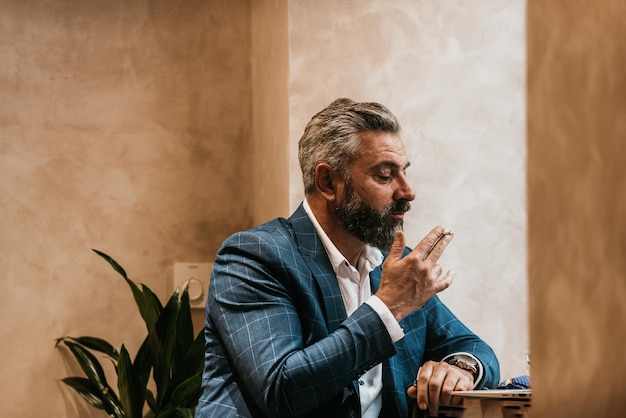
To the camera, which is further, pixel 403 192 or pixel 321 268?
pixel 403 192

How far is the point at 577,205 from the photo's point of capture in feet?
1.09

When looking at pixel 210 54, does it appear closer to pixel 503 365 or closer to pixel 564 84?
pixel 503 365

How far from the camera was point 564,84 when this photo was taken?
13.6 inches

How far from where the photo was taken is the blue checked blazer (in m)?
1.54

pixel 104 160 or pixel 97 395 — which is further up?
pixel 104 160

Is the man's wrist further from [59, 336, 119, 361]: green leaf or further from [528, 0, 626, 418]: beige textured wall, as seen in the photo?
[528, 0, 626, 418]: beige textured wall

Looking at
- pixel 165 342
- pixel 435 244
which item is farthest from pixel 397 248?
pixel 165 342

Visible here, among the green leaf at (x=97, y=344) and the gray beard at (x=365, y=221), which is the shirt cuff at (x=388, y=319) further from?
the green leaf at (x=97, y=344)

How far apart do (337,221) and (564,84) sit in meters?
1.54

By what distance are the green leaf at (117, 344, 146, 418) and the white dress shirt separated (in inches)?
35.0

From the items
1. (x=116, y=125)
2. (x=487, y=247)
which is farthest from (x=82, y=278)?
(x=487, y=247)

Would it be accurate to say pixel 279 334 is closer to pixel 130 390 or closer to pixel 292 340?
pixel 292 340

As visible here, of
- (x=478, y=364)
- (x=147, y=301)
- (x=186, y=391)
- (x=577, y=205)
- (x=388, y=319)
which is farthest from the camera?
(x=147, y=301)

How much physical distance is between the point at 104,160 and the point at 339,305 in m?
1.30
